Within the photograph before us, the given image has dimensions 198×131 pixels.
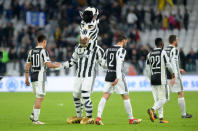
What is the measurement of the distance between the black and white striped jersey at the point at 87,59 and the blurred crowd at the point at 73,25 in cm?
1548

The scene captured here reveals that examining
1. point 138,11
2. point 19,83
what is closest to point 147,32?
point 138,11

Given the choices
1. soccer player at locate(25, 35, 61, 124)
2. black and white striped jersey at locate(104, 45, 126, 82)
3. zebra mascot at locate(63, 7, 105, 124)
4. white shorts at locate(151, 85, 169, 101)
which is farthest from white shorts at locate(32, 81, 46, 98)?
white shorts at locate(151, 85, 169, 101)

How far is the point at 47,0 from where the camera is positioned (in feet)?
113

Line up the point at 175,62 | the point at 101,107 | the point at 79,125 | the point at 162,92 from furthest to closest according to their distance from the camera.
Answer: the point at 175,62
the point at 162,92
the point at 101,107
the point at 79,125

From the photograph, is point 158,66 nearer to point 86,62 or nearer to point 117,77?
point 117,77

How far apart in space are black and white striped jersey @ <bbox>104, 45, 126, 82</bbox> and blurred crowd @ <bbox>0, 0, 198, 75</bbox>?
621 inches

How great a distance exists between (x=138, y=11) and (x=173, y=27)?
2749 mm

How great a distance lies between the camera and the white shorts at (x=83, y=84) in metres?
12.7

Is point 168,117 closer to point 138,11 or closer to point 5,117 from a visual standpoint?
point 5,117

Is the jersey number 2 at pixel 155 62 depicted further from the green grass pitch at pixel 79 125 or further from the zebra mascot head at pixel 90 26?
the zebra mascot head at pixel 90 26

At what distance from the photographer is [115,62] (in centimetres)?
1275

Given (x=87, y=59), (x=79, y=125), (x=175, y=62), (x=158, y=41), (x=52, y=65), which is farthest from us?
(x=175, y=62)

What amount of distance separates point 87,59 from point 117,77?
910mm

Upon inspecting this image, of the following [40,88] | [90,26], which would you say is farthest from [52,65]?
[90,26]
